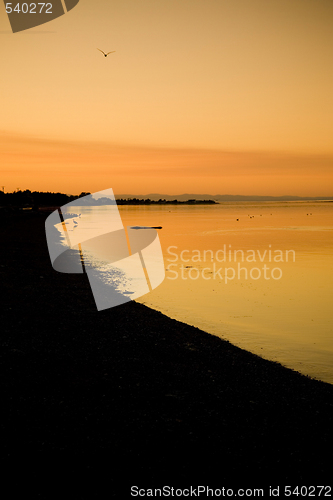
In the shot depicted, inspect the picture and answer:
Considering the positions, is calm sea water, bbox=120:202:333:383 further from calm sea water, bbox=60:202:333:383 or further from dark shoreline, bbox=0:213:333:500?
dark shoreline, bbox=0:213:333:500

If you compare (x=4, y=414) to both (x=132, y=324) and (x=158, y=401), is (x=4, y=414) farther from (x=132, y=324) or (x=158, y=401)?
(x=132, y=324)

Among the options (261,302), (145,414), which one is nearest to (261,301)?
(261,302)

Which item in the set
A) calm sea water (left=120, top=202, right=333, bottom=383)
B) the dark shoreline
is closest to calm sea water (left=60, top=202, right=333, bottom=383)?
calm sea water (left=120, top=202, right=333, bottom=383)

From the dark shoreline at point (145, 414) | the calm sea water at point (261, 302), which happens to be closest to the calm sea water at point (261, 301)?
the calm sea water at point (261, 302)

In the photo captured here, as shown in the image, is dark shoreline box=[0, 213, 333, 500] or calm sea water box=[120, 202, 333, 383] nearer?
dark shoreline box=[0, 213, 333, 500]

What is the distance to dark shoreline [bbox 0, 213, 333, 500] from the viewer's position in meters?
5.48

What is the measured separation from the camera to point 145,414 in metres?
6.95

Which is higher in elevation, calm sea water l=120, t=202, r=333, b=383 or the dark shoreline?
the dark shoreline

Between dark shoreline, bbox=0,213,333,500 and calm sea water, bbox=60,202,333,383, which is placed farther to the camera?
calm sea water, bbox=60,202,333,383

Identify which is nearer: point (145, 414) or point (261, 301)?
point (145, 414)

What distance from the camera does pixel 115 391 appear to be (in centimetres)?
773

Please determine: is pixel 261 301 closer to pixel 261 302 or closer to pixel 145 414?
pixel 261 302

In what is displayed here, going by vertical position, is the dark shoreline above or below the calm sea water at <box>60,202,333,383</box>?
above

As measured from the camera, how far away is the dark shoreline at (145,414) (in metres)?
5.48
